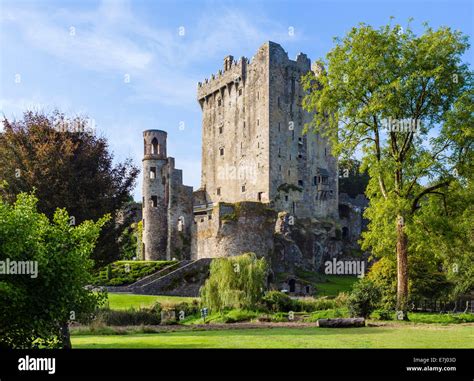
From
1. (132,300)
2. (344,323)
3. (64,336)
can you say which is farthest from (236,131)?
(64,336)

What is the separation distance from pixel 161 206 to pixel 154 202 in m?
0.95

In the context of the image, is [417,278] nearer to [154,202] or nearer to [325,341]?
[325,341]

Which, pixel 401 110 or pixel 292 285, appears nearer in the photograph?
pixel 401 110

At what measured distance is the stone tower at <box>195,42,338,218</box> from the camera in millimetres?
77062

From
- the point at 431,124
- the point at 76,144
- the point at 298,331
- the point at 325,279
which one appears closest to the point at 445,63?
the point at 431,124

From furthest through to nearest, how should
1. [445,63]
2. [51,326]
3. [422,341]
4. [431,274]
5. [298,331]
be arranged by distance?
[431,274]
[445,63]
[298,331]
[422,341]
[51,326]

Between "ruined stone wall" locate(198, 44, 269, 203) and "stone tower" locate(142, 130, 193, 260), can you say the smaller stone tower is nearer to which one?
"stone tower" locate(142, 130, 193, 260)

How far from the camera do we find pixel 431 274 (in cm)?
3944

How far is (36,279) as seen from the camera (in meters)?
14.8

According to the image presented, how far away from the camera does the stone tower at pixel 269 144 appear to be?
7706cm

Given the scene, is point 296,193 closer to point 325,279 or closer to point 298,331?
point 325,279

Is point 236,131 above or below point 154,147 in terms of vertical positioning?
above

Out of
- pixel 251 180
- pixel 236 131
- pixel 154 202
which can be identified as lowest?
pixel 154 202
